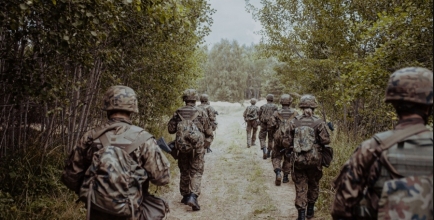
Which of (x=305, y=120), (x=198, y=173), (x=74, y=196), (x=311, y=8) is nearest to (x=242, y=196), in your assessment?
(x=198, y=173)

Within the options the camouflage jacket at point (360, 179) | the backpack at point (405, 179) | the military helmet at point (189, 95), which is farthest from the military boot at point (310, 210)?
the backpack at point (405, 179)

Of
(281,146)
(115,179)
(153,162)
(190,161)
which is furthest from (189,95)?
(115,179)

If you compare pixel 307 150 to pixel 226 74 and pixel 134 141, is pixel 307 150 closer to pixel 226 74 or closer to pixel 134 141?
pixel 134 141

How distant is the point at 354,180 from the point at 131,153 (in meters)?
1.88

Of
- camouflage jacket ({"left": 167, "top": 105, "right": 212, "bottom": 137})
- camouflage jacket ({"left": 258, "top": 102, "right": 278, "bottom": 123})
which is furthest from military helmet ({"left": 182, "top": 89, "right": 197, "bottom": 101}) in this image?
camouflage jacket ({"left": 258, "top": 102, "right": 278, "bottom": 123})

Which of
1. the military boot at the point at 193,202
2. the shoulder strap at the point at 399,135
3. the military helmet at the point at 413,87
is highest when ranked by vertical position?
the military helmet at the point at 413,87

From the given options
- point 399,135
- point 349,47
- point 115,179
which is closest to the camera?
point 399,135

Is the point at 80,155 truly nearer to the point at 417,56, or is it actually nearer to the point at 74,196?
the point at 74,196

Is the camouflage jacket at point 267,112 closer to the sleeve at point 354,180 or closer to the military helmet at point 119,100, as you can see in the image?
the military helmet at point 119,100

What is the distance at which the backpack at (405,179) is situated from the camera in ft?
6.86

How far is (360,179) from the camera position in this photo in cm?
243

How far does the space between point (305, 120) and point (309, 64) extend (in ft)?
16.2

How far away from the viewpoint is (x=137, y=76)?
8.66 meters

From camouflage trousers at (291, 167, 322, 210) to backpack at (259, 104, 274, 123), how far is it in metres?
5.51
